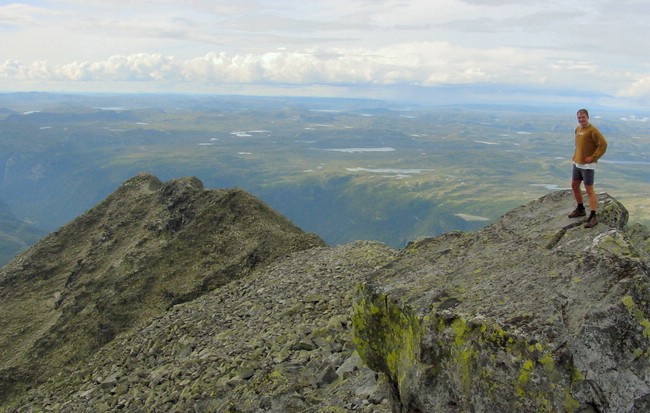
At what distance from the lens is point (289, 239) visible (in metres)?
49.4

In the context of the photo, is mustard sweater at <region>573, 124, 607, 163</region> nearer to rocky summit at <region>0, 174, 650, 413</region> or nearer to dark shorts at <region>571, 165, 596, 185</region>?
dark shorts at <region>571, 165, 596, 185</region>

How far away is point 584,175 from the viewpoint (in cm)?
1900

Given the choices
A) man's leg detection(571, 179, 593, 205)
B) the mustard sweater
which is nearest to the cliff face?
man's leg detection(571, 179, 593, 205)

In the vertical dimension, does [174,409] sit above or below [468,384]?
below

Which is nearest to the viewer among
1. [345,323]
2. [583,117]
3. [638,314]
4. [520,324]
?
[638,314]

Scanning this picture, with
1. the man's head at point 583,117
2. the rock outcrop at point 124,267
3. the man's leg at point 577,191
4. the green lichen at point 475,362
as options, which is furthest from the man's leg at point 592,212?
the rock outcrop at point 124,267

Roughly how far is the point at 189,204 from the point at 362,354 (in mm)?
45036

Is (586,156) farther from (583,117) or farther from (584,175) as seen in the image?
(583,117)

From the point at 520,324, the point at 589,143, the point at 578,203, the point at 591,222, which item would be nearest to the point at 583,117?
the point at 589,143

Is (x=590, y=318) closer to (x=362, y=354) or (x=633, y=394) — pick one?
(x=633, y=394)

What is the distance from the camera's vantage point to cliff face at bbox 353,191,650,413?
1211 cm

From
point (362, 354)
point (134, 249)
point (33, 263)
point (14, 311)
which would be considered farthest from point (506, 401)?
point (33, 263)

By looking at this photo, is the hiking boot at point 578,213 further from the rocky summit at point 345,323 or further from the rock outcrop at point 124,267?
the rock outcrop at point 124,267

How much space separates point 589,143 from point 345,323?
13671 millimetres
